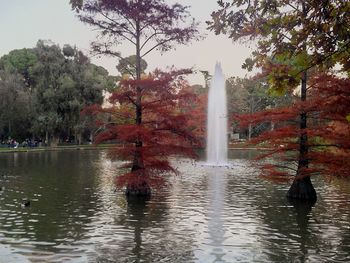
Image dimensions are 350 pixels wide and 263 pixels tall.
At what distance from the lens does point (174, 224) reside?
18.5 metres

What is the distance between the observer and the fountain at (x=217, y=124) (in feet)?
187

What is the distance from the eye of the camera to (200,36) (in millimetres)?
26312

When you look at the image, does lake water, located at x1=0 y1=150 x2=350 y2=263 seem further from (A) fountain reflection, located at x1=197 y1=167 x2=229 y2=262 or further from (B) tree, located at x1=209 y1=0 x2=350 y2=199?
(B) tree, located at x1=209 y1=0 x2=350 y2=199

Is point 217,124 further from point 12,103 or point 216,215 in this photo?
point 216,215

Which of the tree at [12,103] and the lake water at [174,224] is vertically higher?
the tree at [12,103]

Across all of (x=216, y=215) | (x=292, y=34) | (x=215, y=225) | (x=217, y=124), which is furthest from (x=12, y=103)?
(x=292, y=34)

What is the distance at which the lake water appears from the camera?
1422 cm


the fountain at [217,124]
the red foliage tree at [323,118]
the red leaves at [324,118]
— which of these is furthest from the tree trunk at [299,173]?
the fountain at [217,124]

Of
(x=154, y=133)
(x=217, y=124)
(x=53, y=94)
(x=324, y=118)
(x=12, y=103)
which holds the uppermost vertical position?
(x=53, y=94)

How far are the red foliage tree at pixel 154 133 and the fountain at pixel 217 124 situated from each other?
28.5 m

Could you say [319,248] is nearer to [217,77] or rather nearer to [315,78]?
[315,78]

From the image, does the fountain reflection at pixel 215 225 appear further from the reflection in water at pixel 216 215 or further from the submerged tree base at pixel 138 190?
the submerged tree base at pixel 138 190

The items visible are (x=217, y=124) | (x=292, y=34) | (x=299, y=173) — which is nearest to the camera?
(x=292, y=34)

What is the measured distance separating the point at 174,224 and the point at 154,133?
22.6 ft
